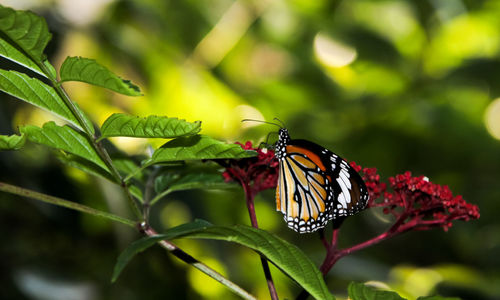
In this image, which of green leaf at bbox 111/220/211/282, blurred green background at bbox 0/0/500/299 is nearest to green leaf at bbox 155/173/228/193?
green leaf at bbox 111/220/211/282

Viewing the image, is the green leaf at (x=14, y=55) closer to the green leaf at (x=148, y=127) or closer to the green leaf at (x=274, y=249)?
the green leaf at (x=148, y=127)

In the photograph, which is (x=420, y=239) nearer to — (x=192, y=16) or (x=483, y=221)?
(x=483, y=221)

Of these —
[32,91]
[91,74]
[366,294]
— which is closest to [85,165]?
[32,91]

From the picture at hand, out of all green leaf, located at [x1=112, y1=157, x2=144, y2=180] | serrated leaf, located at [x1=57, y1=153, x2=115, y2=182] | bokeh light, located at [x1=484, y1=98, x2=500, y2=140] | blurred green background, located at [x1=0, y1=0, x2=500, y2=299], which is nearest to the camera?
serrated leaf, located at [x1=57, y1=153, x2=115, y2=182]

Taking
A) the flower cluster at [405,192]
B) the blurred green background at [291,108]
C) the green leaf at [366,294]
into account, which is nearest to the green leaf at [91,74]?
the flower cluster at [405,192]

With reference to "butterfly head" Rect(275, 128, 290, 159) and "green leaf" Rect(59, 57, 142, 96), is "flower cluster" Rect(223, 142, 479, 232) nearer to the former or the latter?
"butterfly head" Rect(275, 128, 290, 159)

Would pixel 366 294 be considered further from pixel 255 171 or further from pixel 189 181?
pixel 189 181
